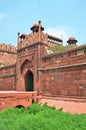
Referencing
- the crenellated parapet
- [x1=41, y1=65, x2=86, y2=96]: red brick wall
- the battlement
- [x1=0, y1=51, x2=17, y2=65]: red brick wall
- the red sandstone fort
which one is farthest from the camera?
the battlement

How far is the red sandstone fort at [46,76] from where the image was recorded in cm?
1009

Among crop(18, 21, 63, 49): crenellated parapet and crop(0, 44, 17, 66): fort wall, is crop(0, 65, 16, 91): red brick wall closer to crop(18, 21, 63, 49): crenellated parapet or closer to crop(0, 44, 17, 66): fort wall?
crop(18, 21, 63, 49): crenellated parapet

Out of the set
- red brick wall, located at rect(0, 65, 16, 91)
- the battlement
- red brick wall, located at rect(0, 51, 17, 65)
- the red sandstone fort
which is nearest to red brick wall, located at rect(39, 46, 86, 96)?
the red sandstone fort

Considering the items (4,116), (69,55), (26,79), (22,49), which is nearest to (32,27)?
(22,49)

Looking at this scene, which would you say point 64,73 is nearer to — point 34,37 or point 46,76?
point 46,76

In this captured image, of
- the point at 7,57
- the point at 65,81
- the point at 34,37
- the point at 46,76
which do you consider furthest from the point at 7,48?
the point at 65,81

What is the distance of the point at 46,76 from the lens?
12.4 metres

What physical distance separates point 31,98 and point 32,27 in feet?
19.5

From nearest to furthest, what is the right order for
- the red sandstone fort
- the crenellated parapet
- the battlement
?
the red sandstone fort → the crenellated parapet → the battlement

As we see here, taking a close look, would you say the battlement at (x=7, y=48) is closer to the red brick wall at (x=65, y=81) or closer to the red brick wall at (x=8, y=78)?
the red brick wall at (x=8, y=78)

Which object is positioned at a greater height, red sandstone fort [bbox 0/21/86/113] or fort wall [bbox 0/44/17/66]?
fort wall [bbox 0/44/17/66]

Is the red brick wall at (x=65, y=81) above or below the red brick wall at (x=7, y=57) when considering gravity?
below

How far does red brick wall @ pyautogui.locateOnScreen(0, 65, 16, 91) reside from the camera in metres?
16.4

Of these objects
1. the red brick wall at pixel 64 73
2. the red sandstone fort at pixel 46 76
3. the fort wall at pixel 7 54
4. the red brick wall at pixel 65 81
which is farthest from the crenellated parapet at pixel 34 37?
the fort wall at pixel 7 54
